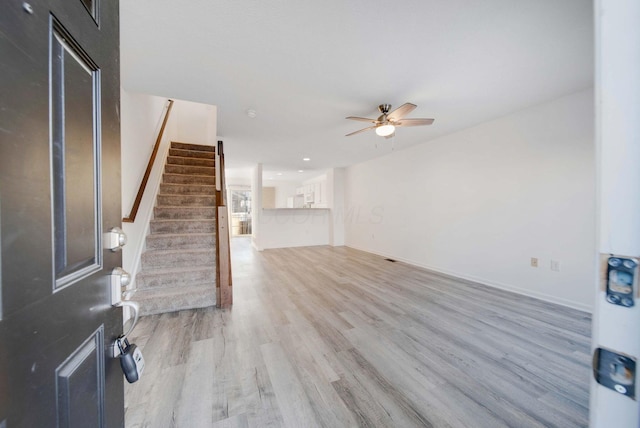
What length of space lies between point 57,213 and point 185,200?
346cm

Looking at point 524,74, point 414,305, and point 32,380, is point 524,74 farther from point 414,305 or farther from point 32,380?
point 32,380

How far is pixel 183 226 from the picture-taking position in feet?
10.1

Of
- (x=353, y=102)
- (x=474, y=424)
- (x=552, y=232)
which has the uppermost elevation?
(x=353, y=102)

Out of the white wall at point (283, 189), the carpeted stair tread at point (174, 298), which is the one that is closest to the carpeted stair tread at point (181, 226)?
the carpeted stair tread at point (174, 298)

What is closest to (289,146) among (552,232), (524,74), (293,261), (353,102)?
(353,102)

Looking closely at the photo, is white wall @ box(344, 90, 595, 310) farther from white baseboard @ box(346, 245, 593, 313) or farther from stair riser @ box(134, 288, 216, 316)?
stair riser @ box(134, 288, 216, 316)

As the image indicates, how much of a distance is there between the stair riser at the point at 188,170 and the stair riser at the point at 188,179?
189 millimetres

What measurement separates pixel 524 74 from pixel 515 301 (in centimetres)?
250

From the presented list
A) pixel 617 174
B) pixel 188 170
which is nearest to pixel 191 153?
pixel 188 170

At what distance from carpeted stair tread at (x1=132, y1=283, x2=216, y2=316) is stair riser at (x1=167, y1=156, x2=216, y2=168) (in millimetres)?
2552

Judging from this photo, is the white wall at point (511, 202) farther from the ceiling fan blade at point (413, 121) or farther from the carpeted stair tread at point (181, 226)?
the carpeted stair tread at point (181, 226)

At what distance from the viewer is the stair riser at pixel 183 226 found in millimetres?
2961

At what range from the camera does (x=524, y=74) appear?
212cm

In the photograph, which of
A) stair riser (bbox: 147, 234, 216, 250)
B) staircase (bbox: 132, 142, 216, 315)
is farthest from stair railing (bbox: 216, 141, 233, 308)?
stair riser (bbox: 147, 234, 216, 250)
